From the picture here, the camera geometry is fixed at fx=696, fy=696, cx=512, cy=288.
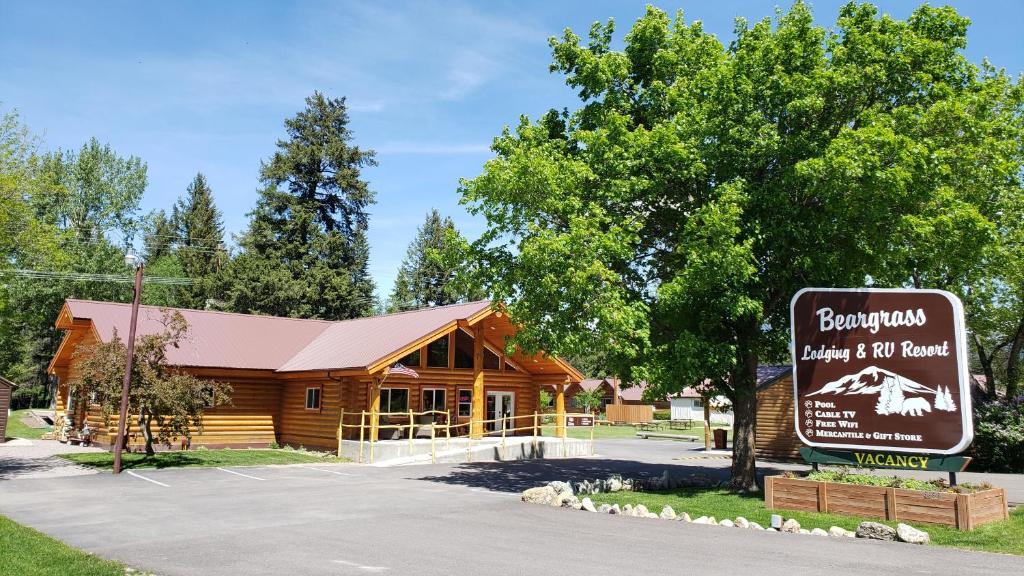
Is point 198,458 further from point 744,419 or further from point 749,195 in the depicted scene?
point 749,195

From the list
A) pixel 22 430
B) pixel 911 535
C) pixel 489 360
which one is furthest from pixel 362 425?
pixel 22 430

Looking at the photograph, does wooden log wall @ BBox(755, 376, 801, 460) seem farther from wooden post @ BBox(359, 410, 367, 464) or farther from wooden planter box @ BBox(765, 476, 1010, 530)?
wooden post @ BBox(359, 410, 367, 464)

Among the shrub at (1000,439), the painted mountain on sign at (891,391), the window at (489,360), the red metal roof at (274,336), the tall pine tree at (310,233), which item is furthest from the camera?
the tall pine tree at (310,233)

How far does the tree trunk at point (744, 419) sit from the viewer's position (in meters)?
17.3

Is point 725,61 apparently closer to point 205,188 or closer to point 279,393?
point 279,393

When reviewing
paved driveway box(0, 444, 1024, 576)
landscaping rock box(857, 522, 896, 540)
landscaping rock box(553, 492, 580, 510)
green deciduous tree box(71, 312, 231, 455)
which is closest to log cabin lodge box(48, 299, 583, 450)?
green deciduous tree box(71, 312, 231, 455)

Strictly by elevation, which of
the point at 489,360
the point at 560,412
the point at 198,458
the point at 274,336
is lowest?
the point at 198,458

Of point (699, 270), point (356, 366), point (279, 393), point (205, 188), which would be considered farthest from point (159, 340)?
point (205, 188)

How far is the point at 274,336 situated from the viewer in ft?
104

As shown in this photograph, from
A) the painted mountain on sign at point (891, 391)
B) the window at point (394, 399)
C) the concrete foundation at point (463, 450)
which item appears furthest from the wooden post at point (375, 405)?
the painted mountain on sign at point (891, 391)

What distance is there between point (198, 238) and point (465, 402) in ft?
163

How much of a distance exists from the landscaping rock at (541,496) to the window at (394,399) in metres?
13.0

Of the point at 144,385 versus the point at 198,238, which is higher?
the point at 198,238

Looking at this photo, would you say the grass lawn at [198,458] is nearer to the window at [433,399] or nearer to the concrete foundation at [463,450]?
the concrete foundation at [463,450]
